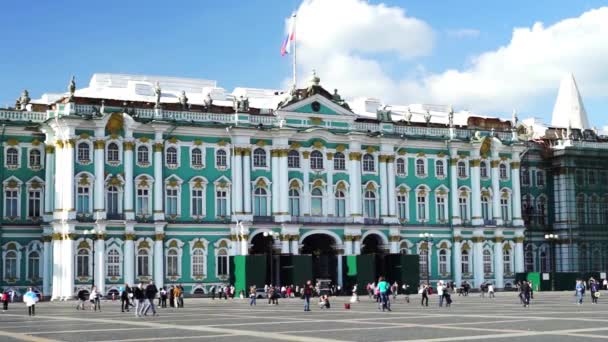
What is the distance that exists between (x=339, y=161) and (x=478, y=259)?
52.9 ft

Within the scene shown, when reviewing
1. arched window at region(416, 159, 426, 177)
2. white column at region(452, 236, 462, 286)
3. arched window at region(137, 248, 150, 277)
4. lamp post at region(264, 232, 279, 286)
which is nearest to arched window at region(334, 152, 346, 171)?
arched window at region(416, 159, 426, 177)

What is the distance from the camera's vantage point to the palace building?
77.2 m

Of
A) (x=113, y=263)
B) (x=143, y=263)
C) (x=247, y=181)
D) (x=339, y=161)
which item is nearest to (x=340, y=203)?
(x=339, y=161)

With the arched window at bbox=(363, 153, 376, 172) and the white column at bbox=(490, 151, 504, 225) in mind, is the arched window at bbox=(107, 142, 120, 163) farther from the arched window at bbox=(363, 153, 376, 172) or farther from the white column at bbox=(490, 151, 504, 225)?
the white column at bbox=(490, 151, 504, 225)

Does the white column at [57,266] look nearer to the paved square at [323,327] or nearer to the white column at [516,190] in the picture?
the paved square at [323,327]

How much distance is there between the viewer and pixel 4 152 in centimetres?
7706

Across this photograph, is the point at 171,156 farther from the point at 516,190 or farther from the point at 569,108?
the point at 569,108

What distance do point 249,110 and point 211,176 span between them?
21.3 feet

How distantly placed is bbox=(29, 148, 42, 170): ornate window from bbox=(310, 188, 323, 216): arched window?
72.2ft

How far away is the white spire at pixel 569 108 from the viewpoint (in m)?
107

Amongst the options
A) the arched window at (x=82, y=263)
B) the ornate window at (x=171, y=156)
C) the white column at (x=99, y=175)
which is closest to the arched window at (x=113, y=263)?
the arched window at (x=82, y=263)

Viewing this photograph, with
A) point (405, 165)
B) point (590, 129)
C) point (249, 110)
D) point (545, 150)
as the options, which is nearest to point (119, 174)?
point (249, 110)

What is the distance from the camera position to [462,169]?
93.1 metres

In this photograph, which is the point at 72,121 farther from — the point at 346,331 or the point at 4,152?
the point at 346,331
